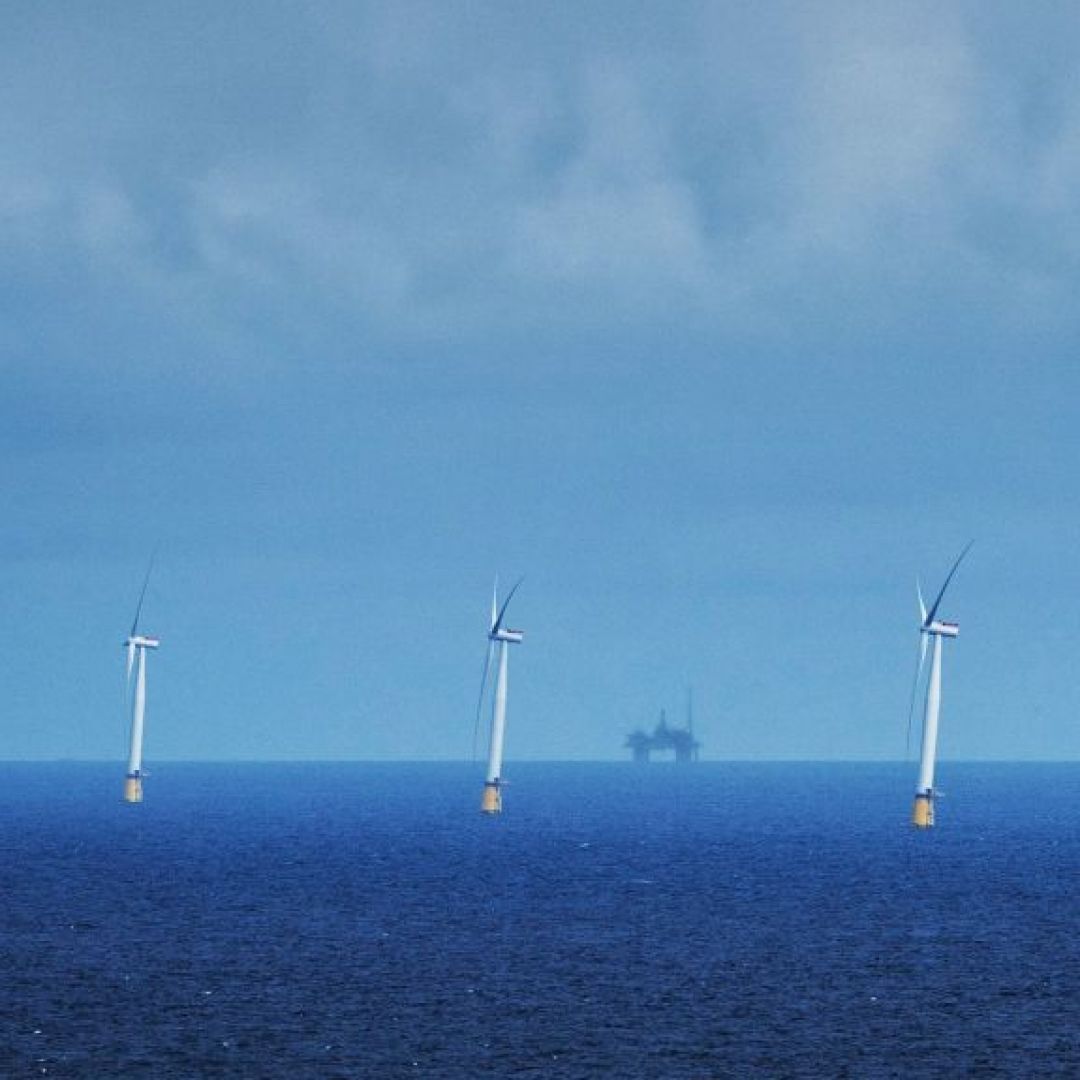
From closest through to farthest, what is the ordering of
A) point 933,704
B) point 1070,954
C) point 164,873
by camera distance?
1. point 1070,954
2. point 164,873
3. point 933,704

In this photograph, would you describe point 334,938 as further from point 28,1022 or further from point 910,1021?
point 910,1021

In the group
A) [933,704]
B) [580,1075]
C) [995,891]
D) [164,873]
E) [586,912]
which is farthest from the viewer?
[933,704]

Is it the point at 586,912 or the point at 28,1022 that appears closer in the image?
the point at 28,1022

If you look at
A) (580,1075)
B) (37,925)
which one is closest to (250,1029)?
(580,1075)

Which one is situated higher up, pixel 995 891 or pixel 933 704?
pixel 933 704

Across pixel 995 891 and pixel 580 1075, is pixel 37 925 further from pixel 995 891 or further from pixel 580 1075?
pixel 995 891

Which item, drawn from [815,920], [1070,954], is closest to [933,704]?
[815,920]

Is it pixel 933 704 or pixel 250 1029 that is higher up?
pixel 933 704

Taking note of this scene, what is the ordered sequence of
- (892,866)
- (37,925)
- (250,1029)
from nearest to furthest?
(250,1029) < (37,925) < (892,866)

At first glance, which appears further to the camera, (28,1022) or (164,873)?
(164,873)
